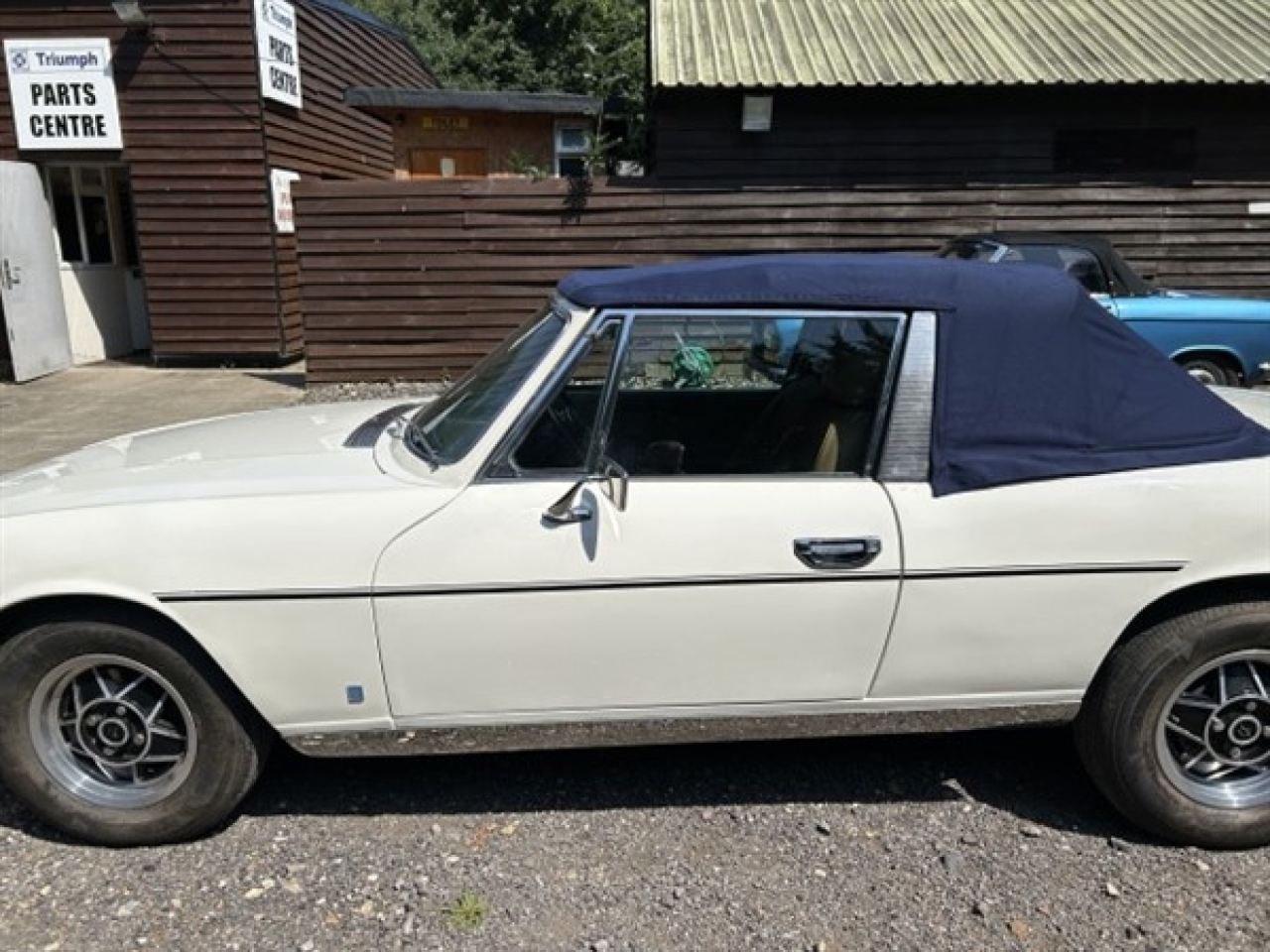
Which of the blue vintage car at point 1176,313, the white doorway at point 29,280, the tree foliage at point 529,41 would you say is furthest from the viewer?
the tree foliage at point 529,41

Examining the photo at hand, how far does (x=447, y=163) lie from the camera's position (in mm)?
16906

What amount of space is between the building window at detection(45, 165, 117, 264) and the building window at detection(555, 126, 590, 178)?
720cm

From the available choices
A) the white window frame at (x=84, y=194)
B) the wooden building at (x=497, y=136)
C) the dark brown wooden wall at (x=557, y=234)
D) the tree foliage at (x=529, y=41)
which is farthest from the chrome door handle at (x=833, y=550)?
the tree foliage at (x=529, y=41)

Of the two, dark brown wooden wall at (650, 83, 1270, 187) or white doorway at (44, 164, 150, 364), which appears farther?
white doorway at (44, 164, 150, 364)

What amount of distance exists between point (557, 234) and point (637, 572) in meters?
7.60

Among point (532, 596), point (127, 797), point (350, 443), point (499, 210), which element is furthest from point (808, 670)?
point (499, 210)

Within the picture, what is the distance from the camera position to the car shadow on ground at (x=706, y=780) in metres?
2.94

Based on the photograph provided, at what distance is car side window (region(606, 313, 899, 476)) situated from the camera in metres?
2.66

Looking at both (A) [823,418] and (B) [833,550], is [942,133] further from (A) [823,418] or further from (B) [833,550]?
(B) [833,550]

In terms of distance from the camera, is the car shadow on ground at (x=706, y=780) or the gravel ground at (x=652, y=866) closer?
the gravel ground at (x=652, y=866)

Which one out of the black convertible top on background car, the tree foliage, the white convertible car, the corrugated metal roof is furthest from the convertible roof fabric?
the tree foliage

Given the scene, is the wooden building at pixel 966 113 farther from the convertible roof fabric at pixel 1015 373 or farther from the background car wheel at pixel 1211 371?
the convertible roof fabric at pixel 1015 373

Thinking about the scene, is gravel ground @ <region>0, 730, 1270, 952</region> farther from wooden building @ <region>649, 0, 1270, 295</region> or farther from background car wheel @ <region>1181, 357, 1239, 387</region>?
wooden building @ <region>649, 0, 1270, 295</region>

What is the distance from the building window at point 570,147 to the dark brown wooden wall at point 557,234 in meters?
7.13
